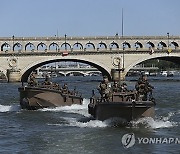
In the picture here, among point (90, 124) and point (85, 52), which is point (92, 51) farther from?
point (90, 124)

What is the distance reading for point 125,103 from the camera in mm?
26672

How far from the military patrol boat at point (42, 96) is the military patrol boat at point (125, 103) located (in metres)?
10.4

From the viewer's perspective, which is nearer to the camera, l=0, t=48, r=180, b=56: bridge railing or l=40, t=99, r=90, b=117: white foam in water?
l=40, t=99, r=90, b=117: white foam in water

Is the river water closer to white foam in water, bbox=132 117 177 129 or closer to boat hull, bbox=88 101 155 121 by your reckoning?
white foam in water, bbox=132 117 177 129

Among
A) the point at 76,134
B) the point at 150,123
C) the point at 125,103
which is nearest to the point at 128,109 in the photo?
the point at 125,103

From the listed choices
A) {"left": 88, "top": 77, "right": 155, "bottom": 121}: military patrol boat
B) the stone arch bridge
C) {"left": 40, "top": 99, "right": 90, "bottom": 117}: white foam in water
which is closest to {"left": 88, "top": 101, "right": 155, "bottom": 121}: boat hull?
{"left": 88, "top": 77, "right": 155, "bottom": 121}: military patrol boat

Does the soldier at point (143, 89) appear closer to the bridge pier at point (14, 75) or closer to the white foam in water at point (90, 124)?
the white foam in water at point (90, 124)

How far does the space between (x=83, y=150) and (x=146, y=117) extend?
21.0 feet

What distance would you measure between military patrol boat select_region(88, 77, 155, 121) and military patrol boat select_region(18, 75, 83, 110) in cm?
1039

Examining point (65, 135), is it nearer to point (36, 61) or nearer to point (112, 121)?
point (112, 121)

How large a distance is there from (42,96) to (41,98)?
0.77ft

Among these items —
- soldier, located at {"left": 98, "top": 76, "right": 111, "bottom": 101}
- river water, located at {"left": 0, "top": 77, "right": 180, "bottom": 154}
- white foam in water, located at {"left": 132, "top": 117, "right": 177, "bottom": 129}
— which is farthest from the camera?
soldier, located at {"left": 98, "top": 76, "right": 111, "bottom": 101}

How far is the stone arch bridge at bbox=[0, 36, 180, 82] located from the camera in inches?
4397

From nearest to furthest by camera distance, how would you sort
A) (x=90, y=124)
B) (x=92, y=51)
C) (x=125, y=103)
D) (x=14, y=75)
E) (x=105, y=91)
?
(x=125, y=103) → (x=105, y=91) → (x=90, y=124) → (x=14, y=75) → (x=92, y=51)
